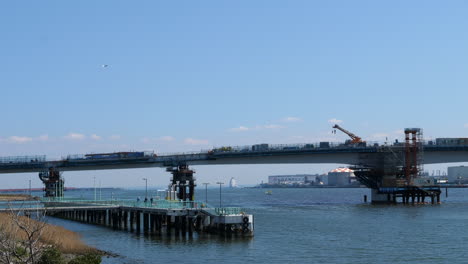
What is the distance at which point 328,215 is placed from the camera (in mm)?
108688

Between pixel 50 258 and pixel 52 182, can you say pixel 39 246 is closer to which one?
pixel 50 258

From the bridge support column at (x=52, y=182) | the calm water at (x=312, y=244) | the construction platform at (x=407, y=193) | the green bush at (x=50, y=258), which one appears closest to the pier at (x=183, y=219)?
the calm water at (x=312, y=244)

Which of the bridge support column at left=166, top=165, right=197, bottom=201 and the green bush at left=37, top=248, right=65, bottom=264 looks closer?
the green bush at left=37, top=248, right=65, bottom=264

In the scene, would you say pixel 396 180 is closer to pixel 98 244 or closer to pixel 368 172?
pixel 368 172

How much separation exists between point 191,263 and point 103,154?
106m

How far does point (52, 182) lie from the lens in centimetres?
15575

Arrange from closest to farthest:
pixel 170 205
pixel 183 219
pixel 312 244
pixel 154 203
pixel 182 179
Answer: pixel 312 244 → pixel 183 219 → pixel 170 205 → pixel 154 203 → pixel 182 179

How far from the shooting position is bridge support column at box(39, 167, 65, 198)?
508 ft

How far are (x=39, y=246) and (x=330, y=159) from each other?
115997 millimetres

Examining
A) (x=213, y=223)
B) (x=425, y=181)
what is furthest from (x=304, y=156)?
(x=213, y=223)

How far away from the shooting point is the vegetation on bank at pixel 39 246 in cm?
3253

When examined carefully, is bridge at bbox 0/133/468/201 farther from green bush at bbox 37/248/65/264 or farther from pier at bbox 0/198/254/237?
green bush at bbox 37/248/65/264

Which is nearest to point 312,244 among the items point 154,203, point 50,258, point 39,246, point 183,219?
point 183,219

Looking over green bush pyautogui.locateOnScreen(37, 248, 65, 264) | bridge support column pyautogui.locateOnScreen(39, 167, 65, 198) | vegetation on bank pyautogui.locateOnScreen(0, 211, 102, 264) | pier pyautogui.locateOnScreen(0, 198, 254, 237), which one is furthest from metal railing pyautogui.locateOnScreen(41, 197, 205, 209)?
bridge support column pyautogui.locateOnScreen(39, 167, 65, 198)
